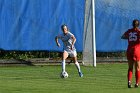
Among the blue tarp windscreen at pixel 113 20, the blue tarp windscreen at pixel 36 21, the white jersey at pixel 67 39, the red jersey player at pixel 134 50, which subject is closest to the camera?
the red jersey player at pixel 134 50

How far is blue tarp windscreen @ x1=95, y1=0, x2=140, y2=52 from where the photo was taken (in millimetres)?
28188

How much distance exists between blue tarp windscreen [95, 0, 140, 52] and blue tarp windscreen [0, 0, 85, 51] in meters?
1.00

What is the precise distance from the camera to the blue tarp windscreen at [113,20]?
92.5 ft

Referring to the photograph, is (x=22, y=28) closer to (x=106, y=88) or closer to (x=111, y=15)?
(x=111, y=15)

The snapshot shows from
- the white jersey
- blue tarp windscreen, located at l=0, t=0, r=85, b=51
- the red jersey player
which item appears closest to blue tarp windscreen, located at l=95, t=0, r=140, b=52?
blue tarp windscreen, located at l=0, t=0, r=85, b=51

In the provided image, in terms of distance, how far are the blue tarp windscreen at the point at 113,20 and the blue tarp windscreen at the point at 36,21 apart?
995 mm

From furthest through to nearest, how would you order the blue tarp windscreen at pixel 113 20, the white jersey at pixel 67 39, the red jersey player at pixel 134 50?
the blue tarp windscreen at pixel 113 20 → the white jersey at pixel 67 39 → the red jersey player at pixel 134 50

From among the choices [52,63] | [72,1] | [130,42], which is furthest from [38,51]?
[130,42]

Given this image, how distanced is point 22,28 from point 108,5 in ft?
14.9

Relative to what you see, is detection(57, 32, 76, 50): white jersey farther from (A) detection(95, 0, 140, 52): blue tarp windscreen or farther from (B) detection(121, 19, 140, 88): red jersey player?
(A) detection(95, 0, 140, 52): blue tarp windscreen

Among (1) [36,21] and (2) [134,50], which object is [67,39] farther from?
(1) [36,21]

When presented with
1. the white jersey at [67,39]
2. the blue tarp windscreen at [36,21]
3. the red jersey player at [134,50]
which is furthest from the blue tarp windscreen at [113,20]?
the red jersey player at [134,50]

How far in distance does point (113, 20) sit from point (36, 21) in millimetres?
4036

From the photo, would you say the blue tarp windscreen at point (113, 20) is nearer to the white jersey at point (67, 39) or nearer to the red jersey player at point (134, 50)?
the white jersey at point (67, 39)
